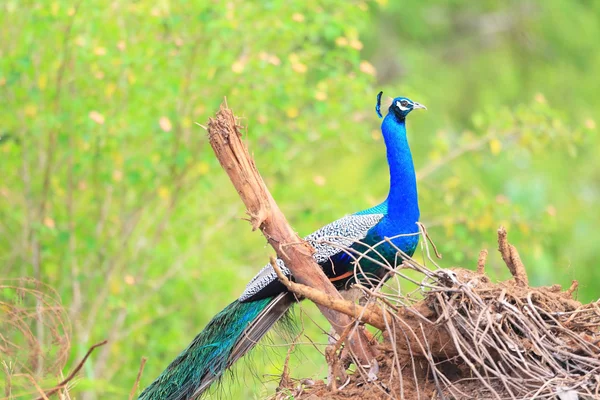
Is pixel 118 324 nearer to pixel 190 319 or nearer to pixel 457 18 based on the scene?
pixel 190 319

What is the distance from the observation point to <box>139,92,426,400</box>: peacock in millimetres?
4488

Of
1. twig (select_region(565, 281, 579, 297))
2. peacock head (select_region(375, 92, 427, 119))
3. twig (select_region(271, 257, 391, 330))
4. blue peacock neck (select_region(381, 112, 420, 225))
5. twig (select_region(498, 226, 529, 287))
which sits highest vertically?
peacock head (select_region(375, 92, 427, 119))

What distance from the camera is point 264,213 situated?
157 inches

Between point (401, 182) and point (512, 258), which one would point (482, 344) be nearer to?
point (512, 258)

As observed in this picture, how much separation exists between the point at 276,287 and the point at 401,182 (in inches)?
35.0

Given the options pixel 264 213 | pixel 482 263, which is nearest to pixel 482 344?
pixel 482 263

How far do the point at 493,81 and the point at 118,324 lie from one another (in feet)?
28.6

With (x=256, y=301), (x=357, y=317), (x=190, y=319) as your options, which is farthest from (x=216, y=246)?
(x=357, y=317)

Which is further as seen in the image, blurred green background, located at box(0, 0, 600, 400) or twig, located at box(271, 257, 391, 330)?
blurred green background, located at box(0, 0, 600, 400)

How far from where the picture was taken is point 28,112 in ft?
24.2

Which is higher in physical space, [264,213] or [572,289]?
[264,213]

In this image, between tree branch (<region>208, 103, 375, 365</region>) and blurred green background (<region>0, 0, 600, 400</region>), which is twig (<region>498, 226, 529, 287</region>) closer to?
tree branch (<region>208, 103, 375, 365</region>)

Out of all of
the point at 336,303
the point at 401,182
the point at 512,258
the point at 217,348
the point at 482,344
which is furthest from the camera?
the point at 401,182

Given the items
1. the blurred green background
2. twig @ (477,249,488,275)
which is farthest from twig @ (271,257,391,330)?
the blurred green background
